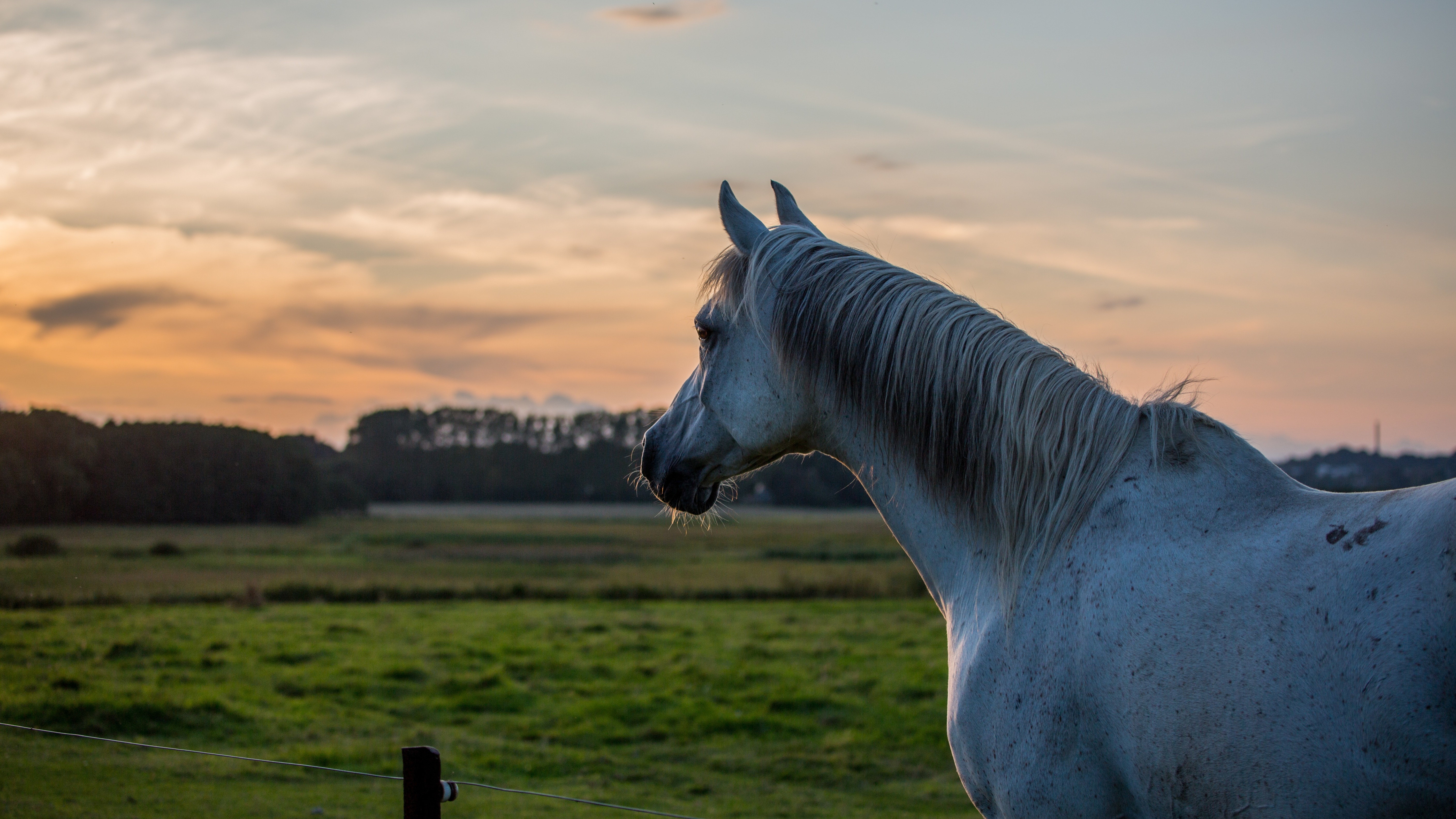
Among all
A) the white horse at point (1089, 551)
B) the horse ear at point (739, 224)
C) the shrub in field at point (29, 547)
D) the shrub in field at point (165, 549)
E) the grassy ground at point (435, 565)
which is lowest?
the grassy ground at point (435, 565)

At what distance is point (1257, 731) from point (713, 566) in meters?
38.9

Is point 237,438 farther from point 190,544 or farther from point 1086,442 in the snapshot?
point 1086,442

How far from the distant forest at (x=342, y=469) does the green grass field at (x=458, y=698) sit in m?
1.25

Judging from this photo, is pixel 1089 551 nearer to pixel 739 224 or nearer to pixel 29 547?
pixel 739 224

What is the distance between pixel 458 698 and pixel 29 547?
8313 mm

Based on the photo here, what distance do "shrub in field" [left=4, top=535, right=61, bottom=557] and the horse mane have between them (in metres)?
17.9

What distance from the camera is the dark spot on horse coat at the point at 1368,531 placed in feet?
5.42

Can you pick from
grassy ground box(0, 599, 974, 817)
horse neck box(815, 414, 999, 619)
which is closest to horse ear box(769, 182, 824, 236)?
horse neck box(815, 414, 999, 619)

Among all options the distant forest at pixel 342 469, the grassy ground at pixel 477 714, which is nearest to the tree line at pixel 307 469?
the distant forest at pixel 342 469

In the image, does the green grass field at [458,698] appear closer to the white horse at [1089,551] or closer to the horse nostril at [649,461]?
the horse nostril at [649,461]

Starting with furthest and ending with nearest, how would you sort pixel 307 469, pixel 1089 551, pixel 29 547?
pixel 307 469 < pixel 29 547 < pixel 1089 551

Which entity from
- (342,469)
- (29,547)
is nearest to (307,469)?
(342,469)

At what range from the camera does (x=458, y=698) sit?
46.3ft

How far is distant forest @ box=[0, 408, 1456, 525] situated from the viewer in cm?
1221
